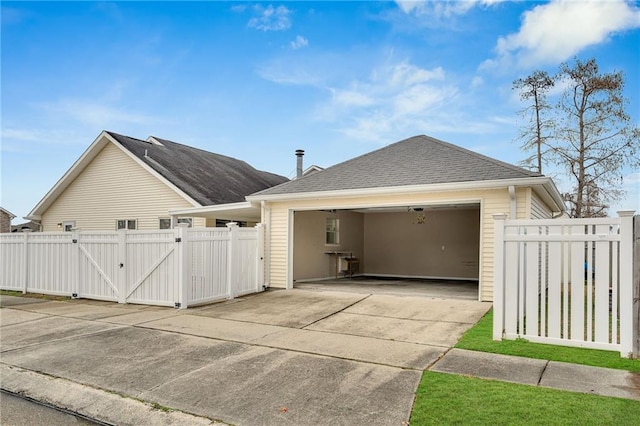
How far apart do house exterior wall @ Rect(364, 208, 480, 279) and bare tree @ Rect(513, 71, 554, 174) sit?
8881 mm

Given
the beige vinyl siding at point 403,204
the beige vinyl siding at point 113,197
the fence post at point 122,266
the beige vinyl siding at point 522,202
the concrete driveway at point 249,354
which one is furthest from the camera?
the beige vinyl siding at point 113,197

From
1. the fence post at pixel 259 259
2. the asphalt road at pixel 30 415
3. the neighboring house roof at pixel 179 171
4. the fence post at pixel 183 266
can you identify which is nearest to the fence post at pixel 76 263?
the fence post at pixel 183 266

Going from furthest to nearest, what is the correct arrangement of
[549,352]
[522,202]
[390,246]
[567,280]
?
[390,246] < [522,202] < [567,280] < [549,352]

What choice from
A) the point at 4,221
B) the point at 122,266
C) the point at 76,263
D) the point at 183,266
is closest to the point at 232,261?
the point at 183,266

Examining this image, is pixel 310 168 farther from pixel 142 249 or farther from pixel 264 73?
pixel 142 249

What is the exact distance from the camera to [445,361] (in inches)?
207

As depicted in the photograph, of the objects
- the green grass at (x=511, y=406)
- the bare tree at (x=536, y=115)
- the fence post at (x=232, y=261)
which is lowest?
the green grass at (x=511, y=406)

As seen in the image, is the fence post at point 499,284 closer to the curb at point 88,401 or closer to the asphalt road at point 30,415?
the curb at point 88,401

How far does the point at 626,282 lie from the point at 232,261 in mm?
8145

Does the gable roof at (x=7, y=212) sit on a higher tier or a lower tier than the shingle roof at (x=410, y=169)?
lower

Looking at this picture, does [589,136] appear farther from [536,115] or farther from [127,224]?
[127,224]

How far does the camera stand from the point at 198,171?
18047 millimetres

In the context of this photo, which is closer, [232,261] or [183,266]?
[183,266]

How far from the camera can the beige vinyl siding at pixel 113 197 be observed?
15.6 meters
